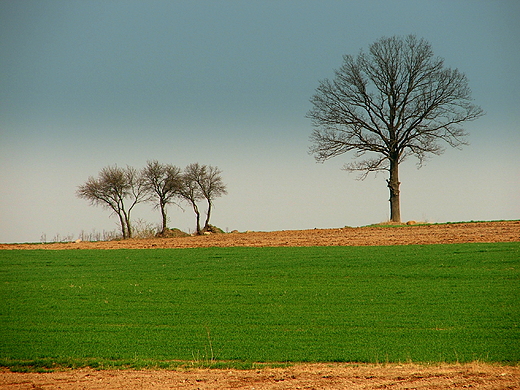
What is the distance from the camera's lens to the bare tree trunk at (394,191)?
40.5 m

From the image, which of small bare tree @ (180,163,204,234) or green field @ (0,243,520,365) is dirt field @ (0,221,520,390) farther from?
small bare tree @ (180,163,204,234)

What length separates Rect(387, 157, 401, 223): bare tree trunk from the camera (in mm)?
40531

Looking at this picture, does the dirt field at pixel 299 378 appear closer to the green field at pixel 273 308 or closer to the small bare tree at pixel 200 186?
the green field at pixel 273 308

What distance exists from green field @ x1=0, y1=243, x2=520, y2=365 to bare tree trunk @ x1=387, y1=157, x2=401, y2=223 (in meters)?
15.2

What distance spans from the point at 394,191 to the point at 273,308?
2736cm

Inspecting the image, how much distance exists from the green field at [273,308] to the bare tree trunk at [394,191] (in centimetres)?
1518

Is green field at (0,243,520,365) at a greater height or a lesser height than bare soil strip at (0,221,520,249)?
lesser

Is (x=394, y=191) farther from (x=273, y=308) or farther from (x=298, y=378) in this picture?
(x=298, y=378)

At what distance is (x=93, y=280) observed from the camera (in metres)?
20.6

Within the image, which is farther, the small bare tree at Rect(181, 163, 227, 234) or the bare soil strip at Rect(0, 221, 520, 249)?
the small bare tree at Rect(181, 163, 227, 234)

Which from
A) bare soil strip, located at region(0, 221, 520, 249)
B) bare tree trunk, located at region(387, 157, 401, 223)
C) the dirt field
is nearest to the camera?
the dirt field

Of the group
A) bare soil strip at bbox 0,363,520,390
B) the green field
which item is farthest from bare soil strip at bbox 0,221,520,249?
bare soil strip at bbox 0,363,520,390

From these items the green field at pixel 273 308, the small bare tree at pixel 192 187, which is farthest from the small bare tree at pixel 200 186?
the green field at pixel 273 308

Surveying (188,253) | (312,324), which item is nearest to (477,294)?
(312,324)
